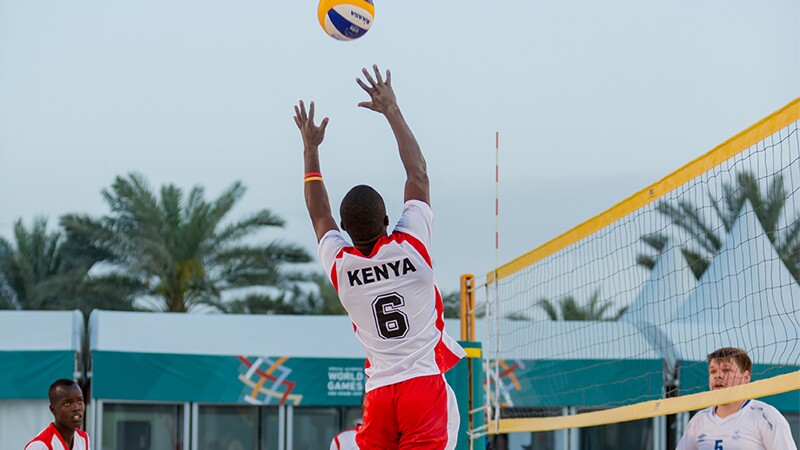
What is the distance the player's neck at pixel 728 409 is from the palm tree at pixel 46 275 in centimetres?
1644

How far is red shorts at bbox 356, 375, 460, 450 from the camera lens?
4910mm

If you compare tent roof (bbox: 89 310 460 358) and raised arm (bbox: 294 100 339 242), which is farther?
tent roof (bbox: 89 310 460 358)

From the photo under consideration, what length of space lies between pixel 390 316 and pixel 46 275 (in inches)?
728

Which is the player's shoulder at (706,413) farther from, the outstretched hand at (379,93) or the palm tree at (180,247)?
the palm tree at (180,247)

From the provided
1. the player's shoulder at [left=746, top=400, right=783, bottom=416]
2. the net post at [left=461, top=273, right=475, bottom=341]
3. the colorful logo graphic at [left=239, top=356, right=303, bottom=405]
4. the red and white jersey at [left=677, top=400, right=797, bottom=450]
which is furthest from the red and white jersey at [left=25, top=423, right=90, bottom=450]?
the colorful logo graphic at [left=239, top=356, right=303, bottom=405]

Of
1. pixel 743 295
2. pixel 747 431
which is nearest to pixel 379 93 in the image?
pixel 747 431

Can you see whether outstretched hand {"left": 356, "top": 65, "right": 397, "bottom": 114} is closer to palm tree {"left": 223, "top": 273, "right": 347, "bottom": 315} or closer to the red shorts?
the red shorts

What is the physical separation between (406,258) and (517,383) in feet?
38.2

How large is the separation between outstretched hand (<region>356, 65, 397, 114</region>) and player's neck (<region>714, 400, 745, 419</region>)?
8.99 feet

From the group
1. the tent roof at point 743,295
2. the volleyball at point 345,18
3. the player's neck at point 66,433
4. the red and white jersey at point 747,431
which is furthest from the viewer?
the tent roof at point 743,295

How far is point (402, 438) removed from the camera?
4934mm

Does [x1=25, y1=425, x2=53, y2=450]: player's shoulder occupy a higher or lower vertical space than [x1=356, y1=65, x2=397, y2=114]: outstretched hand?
lower

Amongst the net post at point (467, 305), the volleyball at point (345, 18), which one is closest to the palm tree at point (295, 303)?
the net post at point (467, 305)

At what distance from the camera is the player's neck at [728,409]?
638 centimetres
